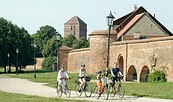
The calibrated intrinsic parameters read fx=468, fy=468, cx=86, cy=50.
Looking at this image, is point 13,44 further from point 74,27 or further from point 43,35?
point 74,27

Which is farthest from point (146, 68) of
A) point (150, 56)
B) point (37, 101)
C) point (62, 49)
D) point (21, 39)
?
point (21, 39)

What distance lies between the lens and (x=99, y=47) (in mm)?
52406

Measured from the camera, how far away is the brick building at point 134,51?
133 feet

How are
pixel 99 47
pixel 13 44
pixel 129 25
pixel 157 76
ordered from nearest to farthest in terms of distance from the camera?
pixel 157 76
pixel 99 47
pixel 129 25
pixel 13 44

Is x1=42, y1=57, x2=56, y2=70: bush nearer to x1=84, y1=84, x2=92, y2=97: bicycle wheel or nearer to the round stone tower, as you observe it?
the round stone tower

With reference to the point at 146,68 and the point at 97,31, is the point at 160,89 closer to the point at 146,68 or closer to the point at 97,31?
the point at 146,68

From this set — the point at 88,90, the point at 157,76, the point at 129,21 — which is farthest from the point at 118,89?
the point at 129,21

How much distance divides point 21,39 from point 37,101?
198 ft

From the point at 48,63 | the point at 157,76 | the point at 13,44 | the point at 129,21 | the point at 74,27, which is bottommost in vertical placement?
the point at 157,76

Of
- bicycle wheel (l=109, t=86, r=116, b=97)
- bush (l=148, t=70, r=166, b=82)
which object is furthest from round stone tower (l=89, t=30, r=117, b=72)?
bicycle wheel (l=109, t=86, r=116, b=97)

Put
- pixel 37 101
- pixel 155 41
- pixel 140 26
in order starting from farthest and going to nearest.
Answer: pixel 140 26
pixel 155 41
pixel 37 101

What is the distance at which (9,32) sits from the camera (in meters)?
77.4

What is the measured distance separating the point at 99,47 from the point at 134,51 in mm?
7018

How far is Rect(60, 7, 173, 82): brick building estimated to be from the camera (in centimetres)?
4041
